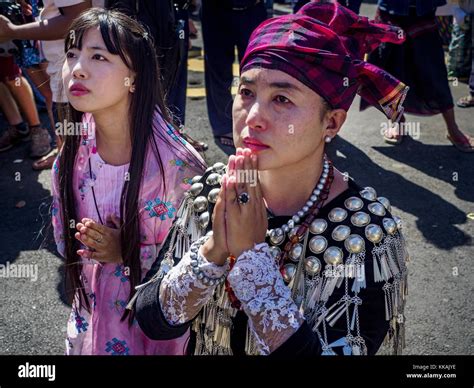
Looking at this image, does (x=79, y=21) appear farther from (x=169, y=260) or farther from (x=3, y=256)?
(x=3, y=256)

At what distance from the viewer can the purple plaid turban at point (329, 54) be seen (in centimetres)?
170

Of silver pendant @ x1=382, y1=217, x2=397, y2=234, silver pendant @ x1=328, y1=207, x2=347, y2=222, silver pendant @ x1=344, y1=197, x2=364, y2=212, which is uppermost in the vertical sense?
silver pendant @ x1=344, y1=197, x2=364, y2=212

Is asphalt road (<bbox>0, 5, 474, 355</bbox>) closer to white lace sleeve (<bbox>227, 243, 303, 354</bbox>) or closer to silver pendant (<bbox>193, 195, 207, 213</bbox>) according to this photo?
silver pendant (<bbox>193, 195, 207, 213</bbox>)

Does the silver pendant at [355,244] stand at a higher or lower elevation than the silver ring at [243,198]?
lower

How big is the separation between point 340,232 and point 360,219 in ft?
0.24

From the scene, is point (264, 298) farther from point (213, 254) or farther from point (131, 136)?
point (131, 136)

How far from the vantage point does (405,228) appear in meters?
4.39

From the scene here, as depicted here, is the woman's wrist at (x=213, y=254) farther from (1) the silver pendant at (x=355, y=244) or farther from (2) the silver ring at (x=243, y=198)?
(1) the silver pendant at (x=355, y=244)

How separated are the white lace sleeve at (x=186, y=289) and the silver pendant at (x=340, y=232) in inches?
13.1

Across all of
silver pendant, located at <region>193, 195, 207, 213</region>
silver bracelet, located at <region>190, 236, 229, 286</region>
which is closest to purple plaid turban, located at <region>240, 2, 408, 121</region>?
silver pendant, located at <region>193, 195, 207, 213</region>

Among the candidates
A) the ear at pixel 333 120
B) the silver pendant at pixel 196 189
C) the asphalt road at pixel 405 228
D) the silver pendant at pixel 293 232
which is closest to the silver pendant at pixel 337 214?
the silver pendant at pixel 293 232

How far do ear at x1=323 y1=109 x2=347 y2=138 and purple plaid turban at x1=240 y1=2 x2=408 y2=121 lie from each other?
1.0 inches

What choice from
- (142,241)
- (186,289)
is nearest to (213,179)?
(186,289)

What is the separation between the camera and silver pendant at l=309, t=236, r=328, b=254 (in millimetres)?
1751
